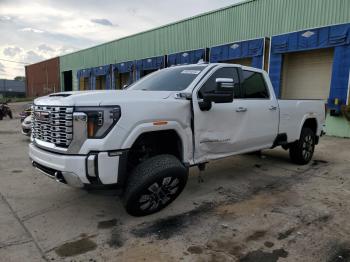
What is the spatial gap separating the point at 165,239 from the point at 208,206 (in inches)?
43.8

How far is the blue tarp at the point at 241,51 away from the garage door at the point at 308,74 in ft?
3.82

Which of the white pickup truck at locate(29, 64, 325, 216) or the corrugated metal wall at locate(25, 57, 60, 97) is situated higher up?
the corrugated metal wall at locate(25, 57, 60, 97)

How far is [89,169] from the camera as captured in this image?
3.14m

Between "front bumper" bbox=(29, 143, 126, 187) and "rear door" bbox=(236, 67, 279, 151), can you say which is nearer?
"front bumper" bbox=(29, 143, 126, 187)

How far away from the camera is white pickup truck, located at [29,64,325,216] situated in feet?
10.4

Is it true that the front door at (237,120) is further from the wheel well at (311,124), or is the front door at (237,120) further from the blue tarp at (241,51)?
the blue tarp at (241,51)

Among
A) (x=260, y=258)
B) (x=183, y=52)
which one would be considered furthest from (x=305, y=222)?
(x=183, y=52)

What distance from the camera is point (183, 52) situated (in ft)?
59.3

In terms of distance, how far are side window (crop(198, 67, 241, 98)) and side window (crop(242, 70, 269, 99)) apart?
0.21m

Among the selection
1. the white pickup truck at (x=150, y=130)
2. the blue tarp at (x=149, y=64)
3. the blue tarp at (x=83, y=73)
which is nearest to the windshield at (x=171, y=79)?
the white pickup truck at (x=150, y=130)

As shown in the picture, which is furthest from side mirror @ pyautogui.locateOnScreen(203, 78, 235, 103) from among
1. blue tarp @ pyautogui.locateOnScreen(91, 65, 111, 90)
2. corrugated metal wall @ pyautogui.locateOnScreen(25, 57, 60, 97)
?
corrugated metal wall @ pyautogui.locateOnScreen(25, 57, 60, 97)

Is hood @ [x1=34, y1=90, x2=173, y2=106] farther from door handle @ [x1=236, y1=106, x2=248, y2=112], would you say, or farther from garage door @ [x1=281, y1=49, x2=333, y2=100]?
garage door @ [x1=281, y1=49, x2=333, y2=100]

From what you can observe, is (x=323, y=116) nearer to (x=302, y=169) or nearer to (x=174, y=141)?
(x=302, y=169)

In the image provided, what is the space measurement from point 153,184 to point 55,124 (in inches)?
50.3
